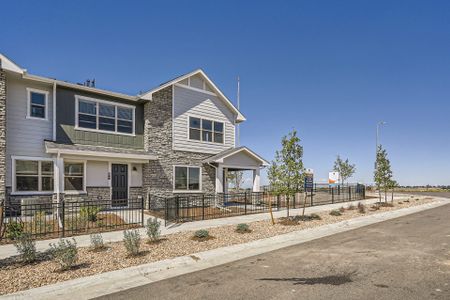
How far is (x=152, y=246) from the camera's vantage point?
29.0 ft

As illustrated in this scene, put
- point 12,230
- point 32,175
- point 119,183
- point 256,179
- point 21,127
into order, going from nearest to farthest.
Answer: point 12,230
point 21,127
point 32,175
point 119,183
point 256,179

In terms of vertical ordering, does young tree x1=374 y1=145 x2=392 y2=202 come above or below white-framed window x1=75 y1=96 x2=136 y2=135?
below

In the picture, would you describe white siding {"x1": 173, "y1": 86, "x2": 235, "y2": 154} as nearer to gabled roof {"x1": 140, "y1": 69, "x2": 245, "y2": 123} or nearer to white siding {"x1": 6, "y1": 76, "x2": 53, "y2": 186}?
gabled roof {"x1": 140, "y1": 69, "x2": 245, "y2": 123}

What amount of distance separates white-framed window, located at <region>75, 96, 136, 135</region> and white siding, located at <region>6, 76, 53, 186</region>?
5.26 feet

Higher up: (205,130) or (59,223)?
(205,130)

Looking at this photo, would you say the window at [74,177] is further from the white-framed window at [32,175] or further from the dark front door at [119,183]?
the dark front door at [119,183]

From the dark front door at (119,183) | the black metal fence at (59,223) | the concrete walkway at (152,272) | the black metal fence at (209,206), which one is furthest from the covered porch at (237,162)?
the concrete walkway at (152,272)

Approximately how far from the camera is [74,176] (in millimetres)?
15219

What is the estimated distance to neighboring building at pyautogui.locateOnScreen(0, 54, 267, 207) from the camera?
542 inches

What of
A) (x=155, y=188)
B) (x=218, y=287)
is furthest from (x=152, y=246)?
(x=155, y=188)

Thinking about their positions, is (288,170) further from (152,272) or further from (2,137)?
(2,137)

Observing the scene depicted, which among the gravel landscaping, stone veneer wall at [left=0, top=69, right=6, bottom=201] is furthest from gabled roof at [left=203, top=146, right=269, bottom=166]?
stone veneer wall at [left=0, top=69, right=6, bottom=201]

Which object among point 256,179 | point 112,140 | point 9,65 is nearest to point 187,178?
point 256,179

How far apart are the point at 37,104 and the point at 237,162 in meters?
11.8
